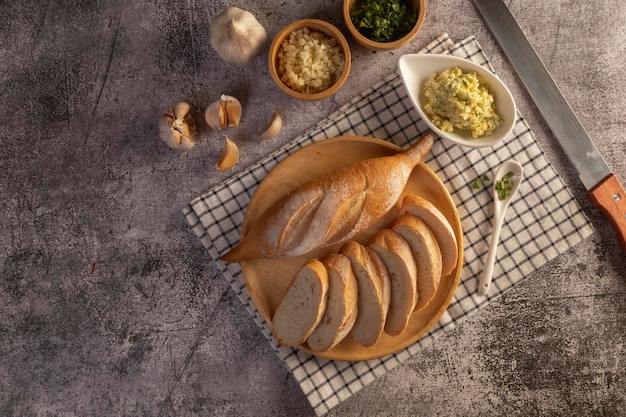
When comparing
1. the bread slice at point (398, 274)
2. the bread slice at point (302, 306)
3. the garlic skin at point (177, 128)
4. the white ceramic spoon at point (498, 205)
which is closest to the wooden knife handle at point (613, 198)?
the white ceramic spoon at point (498, 205)

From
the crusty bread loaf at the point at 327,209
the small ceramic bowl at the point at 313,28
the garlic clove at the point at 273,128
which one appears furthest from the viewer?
the garlic clove at the point at 273,128

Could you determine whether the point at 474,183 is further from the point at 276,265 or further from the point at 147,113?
the point at 147,113

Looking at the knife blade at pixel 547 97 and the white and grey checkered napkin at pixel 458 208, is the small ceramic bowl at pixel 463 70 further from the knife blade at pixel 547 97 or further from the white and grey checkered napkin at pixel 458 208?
the knife blade at pixel 547 97

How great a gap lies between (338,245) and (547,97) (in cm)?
114

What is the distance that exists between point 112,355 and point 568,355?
6.80 feet

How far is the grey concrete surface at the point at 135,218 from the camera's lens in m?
2.29

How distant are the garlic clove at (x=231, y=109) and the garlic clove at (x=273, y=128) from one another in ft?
0.41

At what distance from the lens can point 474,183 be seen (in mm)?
2227

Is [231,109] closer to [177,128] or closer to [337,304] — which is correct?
[177,128]

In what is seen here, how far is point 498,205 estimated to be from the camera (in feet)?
7.24

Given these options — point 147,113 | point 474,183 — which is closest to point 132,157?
point 147,113

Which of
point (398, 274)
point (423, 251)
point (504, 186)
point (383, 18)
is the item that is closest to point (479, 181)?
point (504, 186)

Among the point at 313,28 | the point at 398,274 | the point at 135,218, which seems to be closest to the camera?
the point at 398,274

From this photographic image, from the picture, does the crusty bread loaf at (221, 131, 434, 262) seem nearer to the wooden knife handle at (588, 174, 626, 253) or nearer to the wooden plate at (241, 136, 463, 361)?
the wooden plate at (241, 136, 463, 361)
